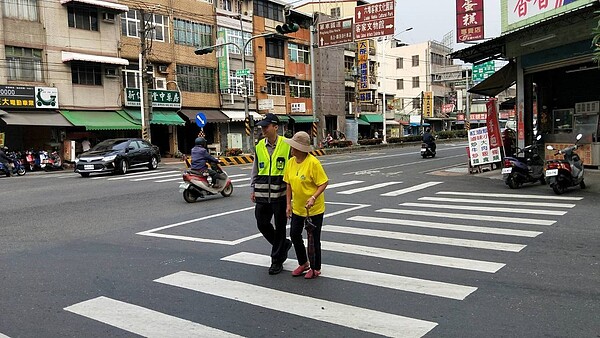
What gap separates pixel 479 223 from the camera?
8.39 m

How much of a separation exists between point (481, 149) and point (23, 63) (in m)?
23.1

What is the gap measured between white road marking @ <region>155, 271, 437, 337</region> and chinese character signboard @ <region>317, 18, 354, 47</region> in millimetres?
23369

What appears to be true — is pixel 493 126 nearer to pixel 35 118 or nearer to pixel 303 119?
pixel 35 118

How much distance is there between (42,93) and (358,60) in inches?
1222

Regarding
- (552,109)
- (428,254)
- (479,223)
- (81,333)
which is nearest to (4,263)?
(81,333)

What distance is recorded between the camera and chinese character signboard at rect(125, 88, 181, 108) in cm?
3080

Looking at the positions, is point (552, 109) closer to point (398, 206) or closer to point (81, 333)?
point (398, 206)

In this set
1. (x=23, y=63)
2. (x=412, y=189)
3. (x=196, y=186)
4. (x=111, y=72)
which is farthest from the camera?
(x=111, y=72)

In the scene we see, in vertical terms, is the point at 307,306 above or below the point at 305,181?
below

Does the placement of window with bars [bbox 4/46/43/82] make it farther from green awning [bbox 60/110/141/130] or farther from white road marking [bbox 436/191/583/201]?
white road marking [bbox 436/191/583/201]

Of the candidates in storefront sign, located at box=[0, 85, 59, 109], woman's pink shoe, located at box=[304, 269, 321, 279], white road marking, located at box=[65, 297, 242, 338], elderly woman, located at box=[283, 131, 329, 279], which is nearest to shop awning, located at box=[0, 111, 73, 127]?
storefront sign, located at box=[0, 85, 59, 109]

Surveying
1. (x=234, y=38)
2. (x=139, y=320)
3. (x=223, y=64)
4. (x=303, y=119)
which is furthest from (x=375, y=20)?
(x=139, y=320)

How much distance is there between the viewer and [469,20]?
17953 mm

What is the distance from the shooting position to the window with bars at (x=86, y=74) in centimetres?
2827
